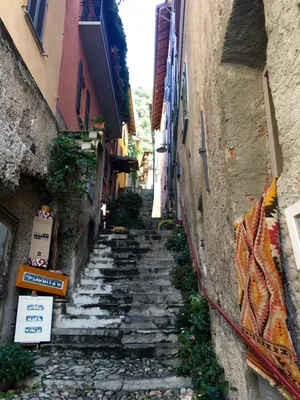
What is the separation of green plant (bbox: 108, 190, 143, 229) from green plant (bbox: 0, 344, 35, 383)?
668 cm

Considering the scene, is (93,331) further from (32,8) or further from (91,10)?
(91,10)

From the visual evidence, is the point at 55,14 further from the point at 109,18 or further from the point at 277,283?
the point at 277,283

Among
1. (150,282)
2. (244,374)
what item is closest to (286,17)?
(244,374)

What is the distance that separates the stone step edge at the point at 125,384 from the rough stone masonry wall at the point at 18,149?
114 cm

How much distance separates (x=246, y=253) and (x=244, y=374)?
958mm

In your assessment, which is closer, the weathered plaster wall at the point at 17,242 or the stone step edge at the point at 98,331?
the weathered plaster wall at the point at 17,242

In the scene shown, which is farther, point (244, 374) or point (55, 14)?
point (55, 14)

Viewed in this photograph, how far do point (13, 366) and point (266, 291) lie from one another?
2673 millimetres

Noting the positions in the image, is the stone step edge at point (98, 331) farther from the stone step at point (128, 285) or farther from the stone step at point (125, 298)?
the stone step at point (128, 285)

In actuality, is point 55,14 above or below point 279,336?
above

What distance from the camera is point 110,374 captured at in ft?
10.6

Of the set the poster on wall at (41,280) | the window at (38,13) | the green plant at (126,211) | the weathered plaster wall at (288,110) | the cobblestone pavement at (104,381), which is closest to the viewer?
the weathered plaster wall at (288,110)

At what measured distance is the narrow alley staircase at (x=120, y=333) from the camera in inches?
120

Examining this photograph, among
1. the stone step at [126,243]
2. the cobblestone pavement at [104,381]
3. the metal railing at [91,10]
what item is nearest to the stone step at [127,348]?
the cobblestone pavement at [104,381]
